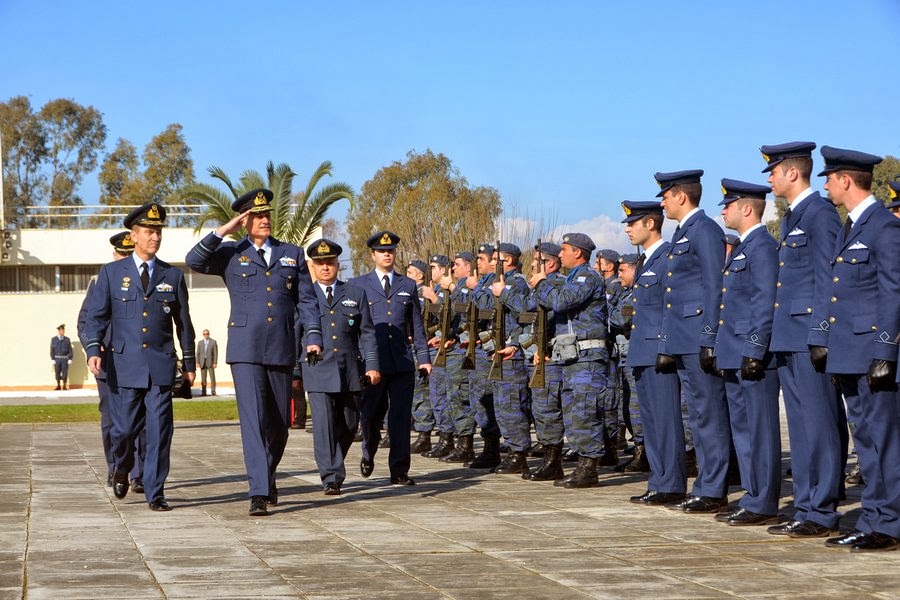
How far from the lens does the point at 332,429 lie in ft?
33.6

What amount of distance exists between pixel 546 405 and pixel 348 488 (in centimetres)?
199

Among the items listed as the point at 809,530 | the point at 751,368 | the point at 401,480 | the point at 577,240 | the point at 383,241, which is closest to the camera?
the point at 809,530

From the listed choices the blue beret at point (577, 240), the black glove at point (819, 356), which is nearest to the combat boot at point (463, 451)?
the blue beret at point (577, 240)

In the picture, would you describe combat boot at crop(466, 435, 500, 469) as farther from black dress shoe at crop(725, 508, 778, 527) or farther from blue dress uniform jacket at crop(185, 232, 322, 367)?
black dress shoe at crop(725, 508, 778, 527)

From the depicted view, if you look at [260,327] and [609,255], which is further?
[609,255]

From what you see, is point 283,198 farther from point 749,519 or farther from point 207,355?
point 749,519

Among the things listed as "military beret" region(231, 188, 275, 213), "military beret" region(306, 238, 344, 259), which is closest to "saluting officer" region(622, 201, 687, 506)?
"military beret" region(306, 238, 344, 259)

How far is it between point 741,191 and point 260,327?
362cm

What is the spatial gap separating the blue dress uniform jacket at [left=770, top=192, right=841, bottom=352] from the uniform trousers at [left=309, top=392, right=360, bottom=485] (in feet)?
13.1

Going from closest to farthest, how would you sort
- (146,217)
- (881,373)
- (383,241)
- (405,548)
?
(881,373)
(405,548)
(146,217)
(383,241)

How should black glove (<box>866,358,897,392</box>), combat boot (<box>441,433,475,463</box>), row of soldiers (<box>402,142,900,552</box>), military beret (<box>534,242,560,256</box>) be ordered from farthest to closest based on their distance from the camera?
combat boot (<box>441,433,475,463</box>) < military beret (<box>534,242,560,256</box>) < row of soldiers (<box>402,142,900,552</box>) < black glove (<box>866,358,897,392</box>)

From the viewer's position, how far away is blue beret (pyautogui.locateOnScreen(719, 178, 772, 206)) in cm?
840

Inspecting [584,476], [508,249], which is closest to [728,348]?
[584,476]

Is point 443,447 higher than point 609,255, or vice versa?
point 609,255
